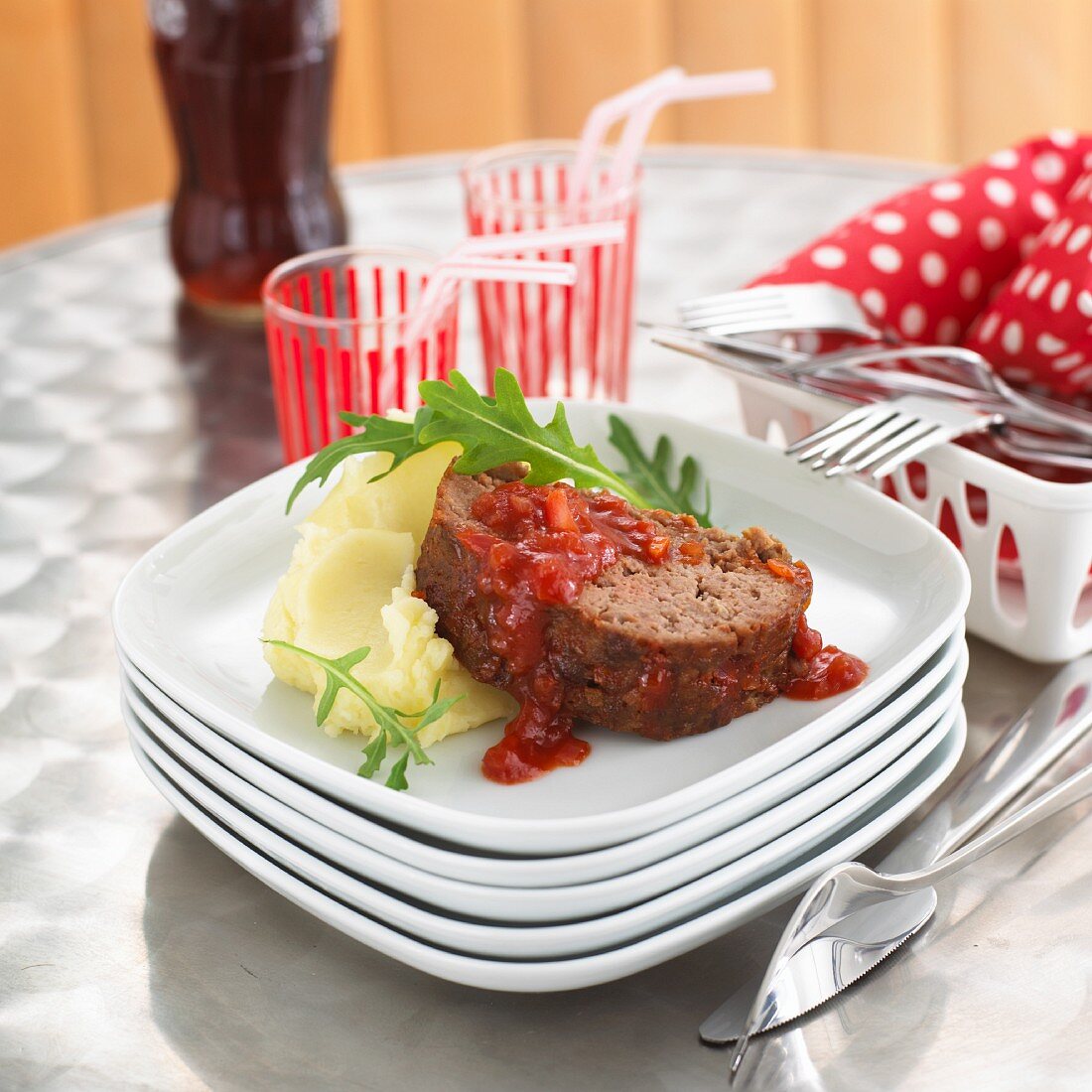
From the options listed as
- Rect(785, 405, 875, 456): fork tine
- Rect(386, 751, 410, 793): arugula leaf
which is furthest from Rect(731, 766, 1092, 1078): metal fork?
Rect(785, 405, 875, 456): fork tine

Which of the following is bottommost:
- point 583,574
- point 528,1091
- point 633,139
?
point 528,1091

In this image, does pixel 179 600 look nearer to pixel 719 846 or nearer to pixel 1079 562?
pixel 719 846

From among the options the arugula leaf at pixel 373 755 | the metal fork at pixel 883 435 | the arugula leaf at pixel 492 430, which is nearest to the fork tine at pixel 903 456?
the metal fork at pixel 883 435

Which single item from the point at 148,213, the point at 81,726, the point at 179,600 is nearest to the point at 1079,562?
the point at 179,600

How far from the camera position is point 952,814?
1.10 m

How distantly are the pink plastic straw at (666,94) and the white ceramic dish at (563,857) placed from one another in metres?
0.90

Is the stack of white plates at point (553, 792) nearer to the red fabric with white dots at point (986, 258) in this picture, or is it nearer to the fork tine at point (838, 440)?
the fork tine at point (838, 440)

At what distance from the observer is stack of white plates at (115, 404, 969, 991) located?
879mm

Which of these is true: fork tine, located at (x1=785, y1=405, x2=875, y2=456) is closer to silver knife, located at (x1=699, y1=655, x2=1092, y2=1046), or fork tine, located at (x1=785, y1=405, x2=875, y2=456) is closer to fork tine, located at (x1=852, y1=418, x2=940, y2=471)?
Result: fork tine, located at (x1=852, y1=418, x2=940, y2=471)

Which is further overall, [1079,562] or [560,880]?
[1079,562]

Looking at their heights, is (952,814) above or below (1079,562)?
below

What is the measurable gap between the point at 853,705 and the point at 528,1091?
1.08ft

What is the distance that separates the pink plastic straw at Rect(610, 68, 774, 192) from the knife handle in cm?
79

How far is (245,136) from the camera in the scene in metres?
1.92
